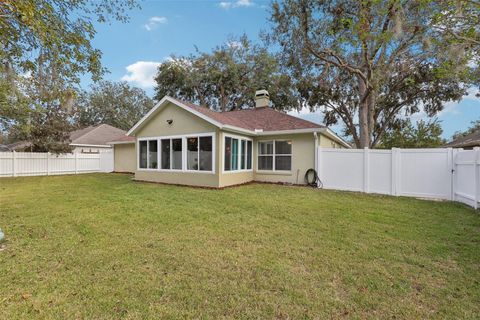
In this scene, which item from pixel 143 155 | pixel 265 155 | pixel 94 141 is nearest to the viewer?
pixel 265 155

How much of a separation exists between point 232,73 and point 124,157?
12.2 m

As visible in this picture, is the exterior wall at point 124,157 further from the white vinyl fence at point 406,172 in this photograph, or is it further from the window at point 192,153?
the white vinyl fence at point 406,172

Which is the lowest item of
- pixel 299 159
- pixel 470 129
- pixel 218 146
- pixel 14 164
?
pixel 14 164

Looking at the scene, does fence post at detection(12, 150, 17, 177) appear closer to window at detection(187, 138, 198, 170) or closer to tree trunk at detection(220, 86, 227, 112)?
window at detection(187, 138, 198, 170)

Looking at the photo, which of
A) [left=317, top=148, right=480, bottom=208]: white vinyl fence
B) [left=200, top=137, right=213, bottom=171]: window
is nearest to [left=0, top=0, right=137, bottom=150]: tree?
[left=200, top=137, right=213, bottom=171]: window

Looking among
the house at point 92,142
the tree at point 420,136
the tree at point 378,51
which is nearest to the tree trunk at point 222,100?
the tree at point 378,51

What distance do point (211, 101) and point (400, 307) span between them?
26024 mm

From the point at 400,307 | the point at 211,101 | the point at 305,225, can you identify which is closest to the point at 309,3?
the point at 305,225

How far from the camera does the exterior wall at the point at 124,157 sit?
58.2 feet

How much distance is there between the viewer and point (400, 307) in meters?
2.54

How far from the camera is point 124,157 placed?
18266 mm

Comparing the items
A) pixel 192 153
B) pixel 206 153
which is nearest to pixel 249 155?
pixel 206 153

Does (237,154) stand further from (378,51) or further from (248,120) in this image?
(378,51)

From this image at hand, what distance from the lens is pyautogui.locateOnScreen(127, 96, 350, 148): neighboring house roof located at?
1041 centimetres
